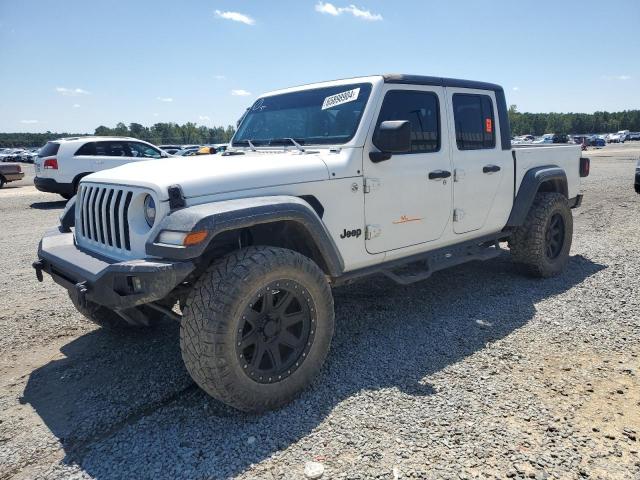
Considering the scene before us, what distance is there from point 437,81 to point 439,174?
2.74 feet

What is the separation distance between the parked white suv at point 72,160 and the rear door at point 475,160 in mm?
9858

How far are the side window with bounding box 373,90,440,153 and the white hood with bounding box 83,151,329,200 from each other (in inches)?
30.4

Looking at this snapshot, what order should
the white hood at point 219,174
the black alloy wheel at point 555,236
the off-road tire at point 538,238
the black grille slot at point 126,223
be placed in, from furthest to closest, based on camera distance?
the black alloy wheel at point 555,236 < the off-road tire at point 538,238 < the black grille slot at point 126,223 < the white hood at point 219,174

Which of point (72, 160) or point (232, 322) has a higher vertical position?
point (72, 160)

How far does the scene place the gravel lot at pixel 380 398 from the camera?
2443 millimetres

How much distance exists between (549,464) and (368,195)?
1990mm

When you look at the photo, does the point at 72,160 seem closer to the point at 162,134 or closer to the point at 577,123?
the point at 162,134

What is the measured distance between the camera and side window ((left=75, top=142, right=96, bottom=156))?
479 inches

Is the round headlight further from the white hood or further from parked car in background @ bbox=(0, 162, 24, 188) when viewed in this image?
parked car in background @ bbox=(0, 162, 24, 188)

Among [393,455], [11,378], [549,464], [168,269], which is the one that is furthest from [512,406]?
[11,378]

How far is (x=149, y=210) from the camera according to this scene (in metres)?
2.86

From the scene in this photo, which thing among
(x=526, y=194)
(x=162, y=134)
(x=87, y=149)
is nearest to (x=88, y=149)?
(x=87, y=149)

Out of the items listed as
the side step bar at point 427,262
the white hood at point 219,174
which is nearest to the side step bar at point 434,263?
the side step bar at point 427,262

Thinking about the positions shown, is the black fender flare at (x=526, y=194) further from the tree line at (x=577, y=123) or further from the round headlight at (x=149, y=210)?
the tree line at (x=577, y=123)
